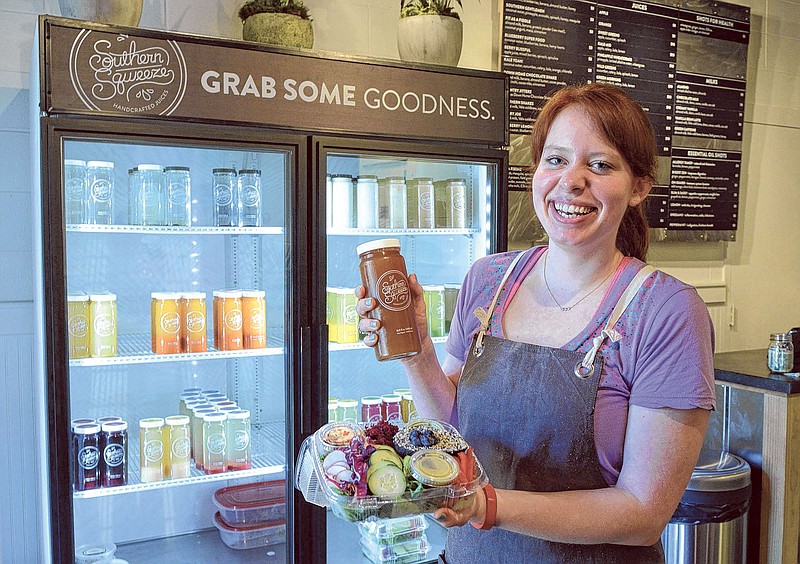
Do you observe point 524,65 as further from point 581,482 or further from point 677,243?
point 581,482

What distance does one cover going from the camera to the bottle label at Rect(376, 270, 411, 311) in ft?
4.84

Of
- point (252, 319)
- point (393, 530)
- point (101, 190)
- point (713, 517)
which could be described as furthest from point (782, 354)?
point (101, 190)

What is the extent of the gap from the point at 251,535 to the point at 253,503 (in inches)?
4.2

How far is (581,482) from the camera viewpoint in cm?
145

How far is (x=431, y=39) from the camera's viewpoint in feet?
9.04

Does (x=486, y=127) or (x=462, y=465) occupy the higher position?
(x=486, y=127)

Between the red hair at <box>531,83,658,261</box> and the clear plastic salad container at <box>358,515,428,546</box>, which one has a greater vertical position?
the red hair at <box>531,83,658,261</box>

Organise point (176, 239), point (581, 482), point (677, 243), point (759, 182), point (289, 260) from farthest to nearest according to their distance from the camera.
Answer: point (759, 182) < point (677, 243) < point (176, 239) < point (289, 260) < point (581, 482)

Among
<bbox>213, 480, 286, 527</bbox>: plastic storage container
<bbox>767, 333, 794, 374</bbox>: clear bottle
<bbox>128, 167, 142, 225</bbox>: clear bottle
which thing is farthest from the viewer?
<bbox>767, 333, 794, 374</bbox>: clear bottle

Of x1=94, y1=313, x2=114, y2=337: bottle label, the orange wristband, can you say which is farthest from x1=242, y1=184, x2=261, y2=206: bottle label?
the orange wristband

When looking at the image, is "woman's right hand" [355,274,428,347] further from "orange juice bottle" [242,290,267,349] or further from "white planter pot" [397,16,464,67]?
"white planter pot" [397,16,464,67]

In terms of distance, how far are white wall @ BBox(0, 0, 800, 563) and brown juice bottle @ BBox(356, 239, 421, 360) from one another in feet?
5.67

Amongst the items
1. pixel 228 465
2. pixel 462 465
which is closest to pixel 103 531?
pixel 228 465

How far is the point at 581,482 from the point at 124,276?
1.72 meters
